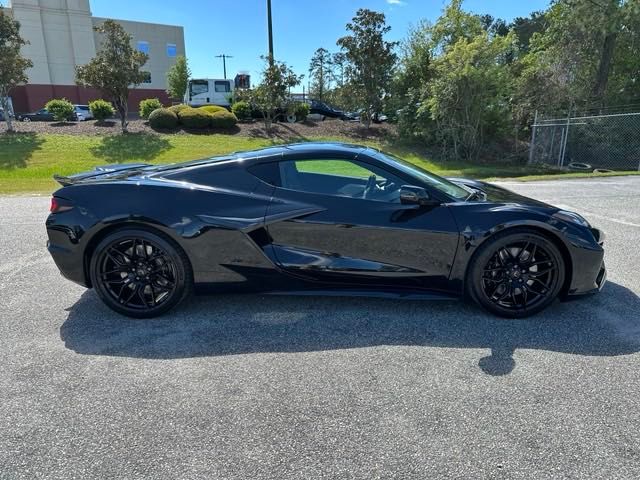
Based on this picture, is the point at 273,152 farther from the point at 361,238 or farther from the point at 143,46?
the point at 143,46

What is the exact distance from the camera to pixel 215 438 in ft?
6.84

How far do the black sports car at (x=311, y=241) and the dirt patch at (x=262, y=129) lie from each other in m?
16.3

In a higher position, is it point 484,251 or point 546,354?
point 484,251

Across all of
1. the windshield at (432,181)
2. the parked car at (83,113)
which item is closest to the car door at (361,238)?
the windshield at (432,181)

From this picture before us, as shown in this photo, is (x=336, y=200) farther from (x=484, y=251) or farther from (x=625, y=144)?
(x=625, y=144)

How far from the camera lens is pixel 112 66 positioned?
16438mm

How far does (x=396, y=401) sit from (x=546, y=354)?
3.78ft

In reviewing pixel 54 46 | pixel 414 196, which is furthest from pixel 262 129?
pixel 54 46

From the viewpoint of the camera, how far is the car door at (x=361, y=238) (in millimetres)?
3184

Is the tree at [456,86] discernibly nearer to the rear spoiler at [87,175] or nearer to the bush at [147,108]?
the bush at [147,108]

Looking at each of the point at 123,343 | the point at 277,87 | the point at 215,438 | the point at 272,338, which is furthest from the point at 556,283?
the point at 277,87

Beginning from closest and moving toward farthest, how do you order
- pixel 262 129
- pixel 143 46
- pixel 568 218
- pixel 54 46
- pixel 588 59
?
1. pixel 568 218
2. pixel 588 59
3. pixel 262 129
4. pixel 54 46
5. pixel 143 46

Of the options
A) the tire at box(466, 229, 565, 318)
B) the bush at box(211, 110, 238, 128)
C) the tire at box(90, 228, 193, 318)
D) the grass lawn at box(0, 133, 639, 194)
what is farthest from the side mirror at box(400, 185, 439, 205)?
the bush at box(211, 110, 238, 128)

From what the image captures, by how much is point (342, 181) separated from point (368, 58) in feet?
66.1
